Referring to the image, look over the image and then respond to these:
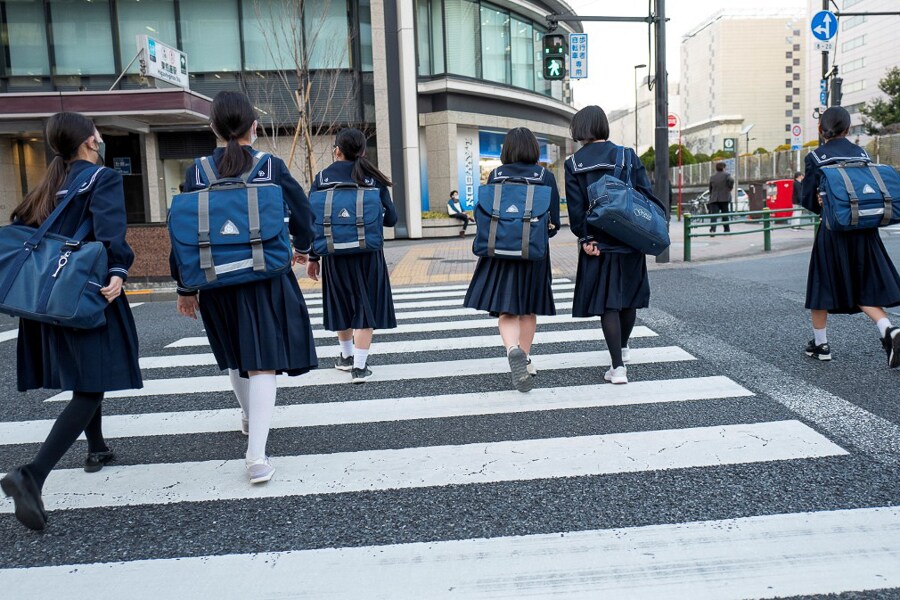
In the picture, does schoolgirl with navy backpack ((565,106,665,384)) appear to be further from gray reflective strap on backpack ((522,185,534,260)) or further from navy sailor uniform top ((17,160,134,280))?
navy sailor uniform top ((17,160,134,280))

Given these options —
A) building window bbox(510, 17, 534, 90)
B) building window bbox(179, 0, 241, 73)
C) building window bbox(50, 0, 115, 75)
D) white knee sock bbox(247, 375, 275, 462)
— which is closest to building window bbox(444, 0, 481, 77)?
building window bbox(510, 17, 534, 90)

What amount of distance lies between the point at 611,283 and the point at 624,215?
0.52 metres

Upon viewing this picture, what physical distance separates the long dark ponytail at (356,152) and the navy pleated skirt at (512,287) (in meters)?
1.01

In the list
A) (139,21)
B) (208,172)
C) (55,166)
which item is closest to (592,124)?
(208,172)

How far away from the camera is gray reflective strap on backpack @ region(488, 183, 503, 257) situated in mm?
4727

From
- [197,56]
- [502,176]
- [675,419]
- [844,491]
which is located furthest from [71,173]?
[197,56]

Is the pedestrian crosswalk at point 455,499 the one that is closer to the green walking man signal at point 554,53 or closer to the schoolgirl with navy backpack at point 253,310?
the schoolgirl with navy backpack at point 253,310

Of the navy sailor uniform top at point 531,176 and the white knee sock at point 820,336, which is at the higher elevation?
the navy sailor uniform top at point 531,176

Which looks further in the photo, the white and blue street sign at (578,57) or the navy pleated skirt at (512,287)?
the white and blue street sign at (578,57)

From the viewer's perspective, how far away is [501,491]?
125 inches

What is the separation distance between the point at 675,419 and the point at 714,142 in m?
116

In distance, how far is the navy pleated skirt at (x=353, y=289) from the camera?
5367mm

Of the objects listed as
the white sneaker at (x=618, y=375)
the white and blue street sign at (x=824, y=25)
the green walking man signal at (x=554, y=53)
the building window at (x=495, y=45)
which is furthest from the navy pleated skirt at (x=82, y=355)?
the building window at (x=495, y=45)

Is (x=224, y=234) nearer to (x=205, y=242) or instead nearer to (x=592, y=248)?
(x=205, y=242)
